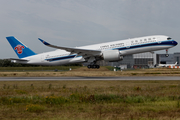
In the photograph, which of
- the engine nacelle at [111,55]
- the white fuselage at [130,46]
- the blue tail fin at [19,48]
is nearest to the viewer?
the white fuselage at [130,46]

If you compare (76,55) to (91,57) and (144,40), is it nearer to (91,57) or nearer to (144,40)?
(91,57)

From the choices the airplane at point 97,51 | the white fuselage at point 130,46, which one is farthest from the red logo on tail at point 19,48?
the white fuselage at point 130,46

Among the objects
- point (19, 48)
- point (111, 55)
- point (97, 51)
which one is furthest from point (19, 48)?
point (111, 55)

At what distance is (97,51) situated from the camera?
35.9m

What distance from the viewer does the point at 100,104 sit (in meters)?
12.0

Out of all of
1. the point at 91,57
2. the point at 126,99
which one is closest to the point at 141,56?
the point at 91,57

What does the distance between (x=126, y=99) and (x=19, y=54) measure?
35.0 meters

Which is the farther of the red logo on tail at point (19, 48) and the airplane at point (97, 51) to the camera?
the red logo on tail at point (19, 48)

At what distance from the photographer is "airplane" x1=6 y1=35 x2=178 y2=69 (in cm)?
3453

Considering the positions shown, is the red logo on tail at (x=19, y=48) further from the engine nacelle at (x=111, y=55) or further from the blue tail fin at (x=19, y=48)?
the engine nacelle at (x=111, y=55)

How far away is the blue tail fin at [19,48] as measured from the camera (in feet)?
142

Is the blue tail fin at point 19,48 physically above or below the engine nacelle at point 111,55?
above

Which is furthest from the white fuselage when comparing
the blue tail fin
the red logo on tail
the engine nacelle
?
the red logo on tail

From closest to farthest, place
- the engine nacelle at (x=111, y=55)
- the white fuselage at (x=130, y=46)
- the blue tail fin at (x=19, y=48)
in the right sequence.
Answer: the white fuselage at (x=130, y=46) → the engine nacelle at (x=111, y=55) → the blue tail fin at (x=19, y=48)
